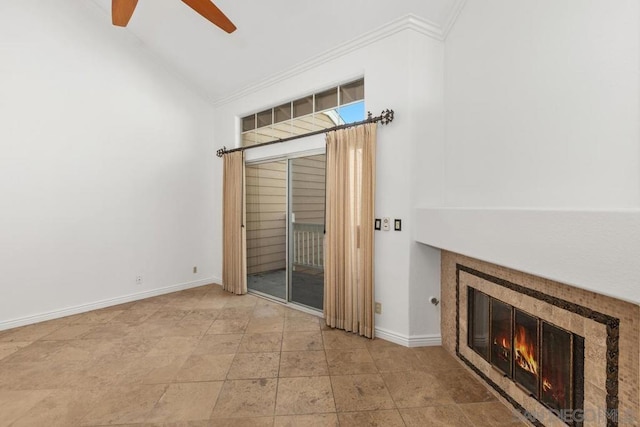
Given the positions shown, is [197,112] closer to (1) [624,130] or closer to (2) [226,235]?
(2) [226,235]

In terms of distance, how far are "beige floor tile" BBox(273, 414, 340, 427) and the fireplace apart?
1292 mm

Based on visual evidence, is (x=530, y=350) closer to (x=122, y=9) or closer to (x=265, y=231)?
(x=265, y=231)

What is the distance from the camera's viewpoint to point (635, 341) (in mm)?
1214

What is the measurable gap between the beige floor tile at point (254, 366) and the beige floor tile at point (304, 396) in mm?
177

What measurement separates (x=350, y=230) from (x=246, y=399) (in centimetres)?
176

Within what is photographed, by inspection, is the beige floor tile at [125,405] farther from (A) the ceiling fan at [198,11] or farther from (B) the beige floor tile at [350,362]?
(A) the ceiling fan at [198,11]

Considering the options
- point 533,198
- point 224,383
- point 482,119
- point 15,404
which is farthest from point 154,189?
point 533,198

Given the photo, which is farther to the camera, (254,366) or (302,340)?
(302,340)

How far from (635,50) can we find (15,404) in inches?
165

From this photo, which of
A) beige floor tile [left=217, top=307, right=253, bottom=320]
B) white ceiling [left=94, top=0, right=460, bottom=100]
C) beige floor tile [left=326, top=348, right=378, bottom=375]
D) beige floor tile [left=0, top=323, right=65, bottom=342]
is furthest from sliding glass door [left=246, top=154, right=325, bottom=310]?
beige floor tile [left=0, top=323, right=65, bottom=342]

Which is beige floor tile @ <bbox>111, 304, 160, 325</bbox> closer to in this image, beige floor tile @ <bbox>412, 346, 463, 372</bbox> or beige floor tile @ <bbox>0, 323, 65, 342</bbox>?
beige floor tile @ <bbox>0, 323, 65, 342</bbox>

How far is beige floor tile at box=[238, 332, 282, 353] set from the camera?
2637 millimetres

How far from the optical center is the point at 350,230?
2.95 m

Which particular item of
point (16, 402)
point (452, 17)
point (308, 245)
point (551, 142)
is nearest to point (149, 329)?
point (16, 402)
